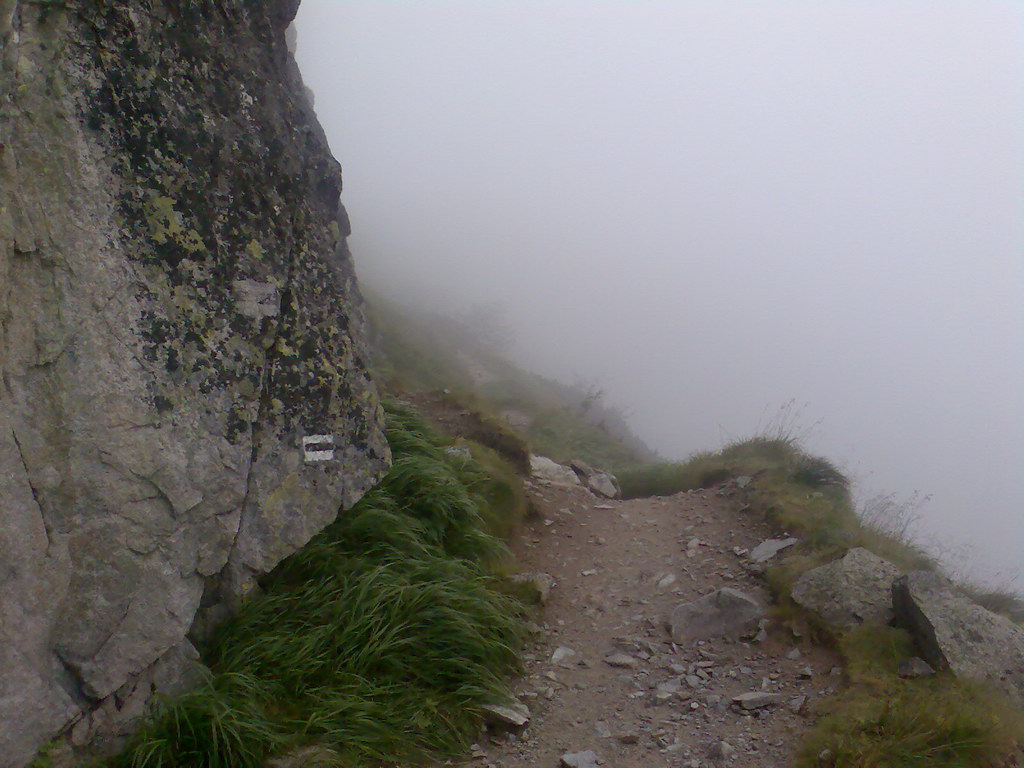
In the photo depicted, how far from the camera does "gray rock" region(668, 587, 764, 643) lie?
565cm

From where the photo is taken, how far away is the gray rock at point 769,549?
21.8ft

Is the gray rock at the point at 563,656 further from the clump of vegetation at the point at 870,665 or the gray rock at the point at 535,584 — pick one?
the clump of vegetation at the point at 870,665

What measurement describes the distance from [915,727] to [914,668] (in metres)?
0.87

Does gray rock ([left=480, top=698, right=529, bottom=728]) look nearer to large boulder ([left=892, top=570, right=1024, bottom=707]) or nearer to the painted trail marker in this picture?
the painted trail marker

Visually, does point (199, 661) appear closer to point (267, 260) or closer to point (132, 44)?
point (267, 260)

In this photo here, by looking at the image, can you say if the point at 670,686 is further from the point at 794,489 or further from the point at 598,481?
the point at 598,481

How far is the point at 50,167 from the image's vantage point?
138 inches

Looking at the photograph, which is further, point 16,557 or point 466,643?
point 466,643

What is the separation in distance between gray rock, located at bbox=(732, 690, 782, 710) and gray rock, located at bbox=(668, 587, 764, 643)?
0.86 m

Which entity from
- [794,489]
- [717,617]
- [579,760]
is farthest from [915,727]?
[794,489]

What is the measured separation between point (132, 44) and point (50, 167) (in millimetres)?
923

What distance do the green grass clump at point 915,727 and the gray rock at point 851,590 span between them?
744 millimetres

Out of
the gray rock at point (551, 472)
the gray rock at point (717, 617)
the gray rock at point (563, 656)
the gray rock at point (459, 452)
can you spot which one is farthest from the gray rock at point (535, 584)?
the gray rock at point (551, 472)

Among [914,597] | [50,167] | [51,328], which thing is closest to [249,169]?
[50,167]
